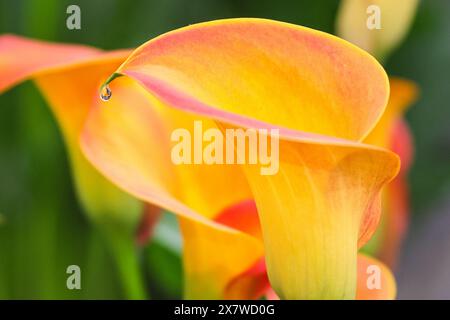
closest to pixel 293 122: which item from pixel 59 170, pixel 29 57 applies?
pixel 29 57

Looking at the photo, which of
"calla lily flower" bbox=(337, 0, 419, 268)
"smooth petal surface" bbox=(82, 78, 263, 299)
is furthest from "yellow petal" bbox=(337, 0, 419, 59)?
"smooth petal surface" bbox=(82, 78, 263, 299)

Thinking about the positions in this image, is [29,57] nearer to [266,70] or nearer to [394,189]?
[266,70]

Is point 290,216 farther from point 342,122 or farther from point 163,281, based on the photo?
point 163,281

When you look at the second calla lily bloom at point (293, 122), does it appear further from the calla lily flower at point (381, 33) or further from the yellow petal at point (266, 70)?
the calla lily flower at point (381, 33)

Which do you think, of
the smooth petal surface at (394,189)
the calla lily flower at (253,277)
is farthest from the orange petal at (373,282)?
the smooth petal surface at (394,189)

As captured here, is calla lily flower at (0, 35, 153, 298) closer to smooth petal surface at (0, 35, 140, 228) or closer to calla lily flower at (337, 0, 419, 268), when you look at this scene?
smooth petal surface at (0, 35, 140, 228)

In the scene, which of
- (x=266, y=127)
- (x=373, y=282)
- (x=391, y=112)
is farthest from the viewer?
(x=391, y=112)

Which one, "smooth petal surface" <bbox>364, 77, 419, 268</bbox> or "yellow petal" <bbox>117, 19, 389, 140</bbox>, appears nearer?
"yellow petal" <bbox>117, 19, 389, 140</bbox>
